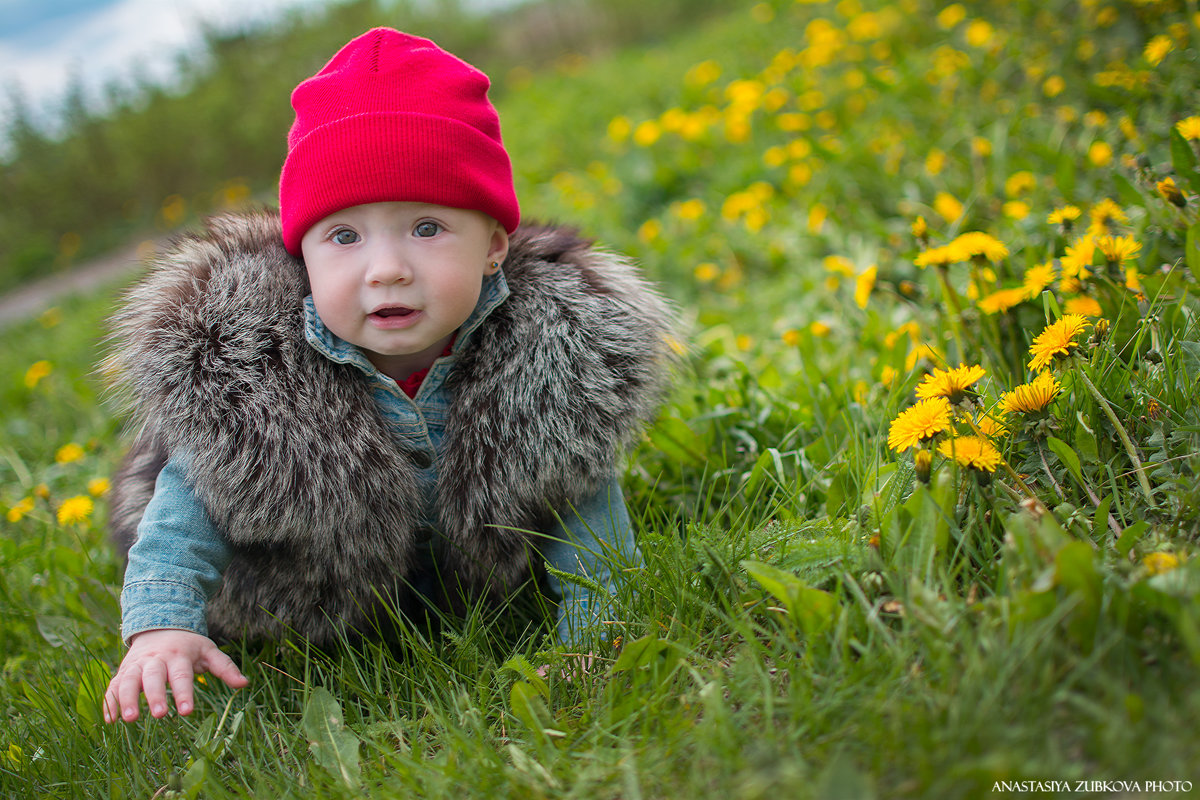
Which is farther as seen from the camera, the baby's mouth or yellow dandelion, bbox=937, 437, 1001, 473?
the baby's mouth

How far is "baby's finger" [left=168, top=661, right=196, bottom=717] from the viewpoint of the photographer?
1312 millimetres

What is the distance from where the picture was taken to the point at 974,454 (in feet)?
4.10

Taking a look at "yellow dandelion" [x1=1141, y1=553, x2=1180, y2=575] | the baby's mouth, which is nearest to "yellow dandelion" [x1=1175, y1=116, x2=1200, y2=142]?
"yellow dandelion" [x1=1141, y1=553, x2=1180, y2=575]

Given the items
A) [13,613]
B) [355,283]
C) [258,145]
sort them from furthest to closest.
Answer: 1. [258,145]
2. [13,613]
3. [355,283]

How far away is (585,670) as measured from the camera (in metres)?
1.37

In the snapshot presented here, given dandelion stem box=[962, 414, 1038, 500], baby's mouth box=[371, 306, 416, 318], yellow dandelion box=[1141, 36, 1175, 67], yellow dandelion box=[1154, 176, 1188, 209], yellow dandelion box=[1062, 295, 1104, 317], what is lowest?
dandelion stem box=[962, 414, 1038, 500]

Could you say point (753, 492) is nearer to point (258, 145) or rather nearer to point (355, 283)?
point (355, 283)

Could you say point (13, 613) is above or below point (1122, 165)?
below

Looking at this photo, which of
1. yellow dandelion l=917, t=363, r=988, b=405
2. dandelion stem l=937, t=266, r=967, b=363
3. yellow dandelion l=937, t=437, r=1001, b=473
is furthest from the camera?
dandelion stem l=937, t=266, r=967, b=363

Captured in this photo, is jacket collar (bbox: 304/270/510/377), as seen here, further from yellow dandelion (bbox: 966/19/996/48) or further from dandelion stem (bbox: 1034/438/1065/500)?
yellow dandelion (bbox: 966/19/996/48)

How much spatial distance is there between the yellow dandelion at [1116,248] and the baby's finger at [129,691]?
2038 millimetres

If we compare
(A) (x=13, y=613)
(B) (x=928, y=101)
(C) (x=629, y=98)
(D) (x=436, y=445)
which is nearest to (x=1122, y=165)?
(B) (x=928, y=101)

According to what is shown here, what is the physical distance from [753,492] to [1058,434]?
0.61m

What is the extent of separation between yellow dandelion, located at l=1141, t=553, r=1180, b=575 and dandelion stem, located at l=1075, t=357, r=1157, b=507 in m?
0.23
